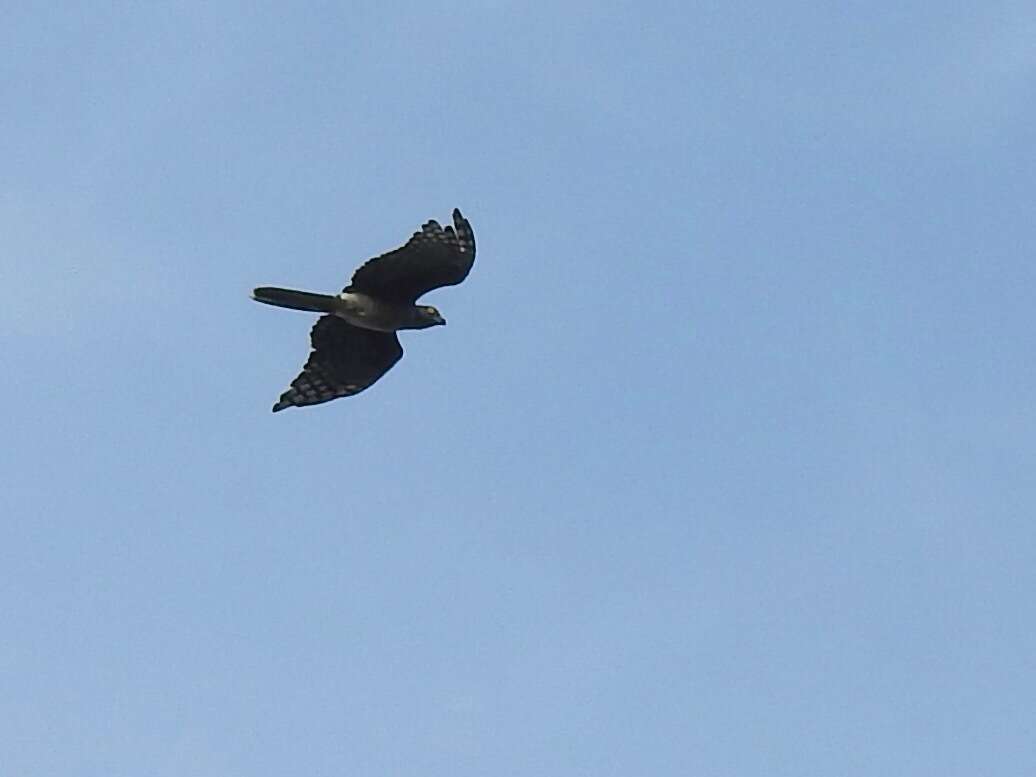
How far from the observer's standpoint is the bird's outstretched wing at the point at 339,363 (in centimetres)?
3575

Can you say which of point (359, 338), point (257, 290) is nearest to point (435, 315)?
point (359, 338)

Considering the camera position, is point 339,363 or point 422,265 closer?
point 422,265

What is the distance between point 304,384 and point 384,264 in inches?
98.3

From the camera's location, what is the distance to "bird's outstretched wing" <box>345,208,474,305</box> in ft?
113

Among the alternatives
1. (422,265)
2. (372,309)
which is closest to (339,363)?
(372,309)

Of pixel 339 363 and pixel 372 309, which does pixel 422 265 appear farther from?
pixel 339 363

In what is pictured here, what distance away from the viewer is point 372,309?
35.5m

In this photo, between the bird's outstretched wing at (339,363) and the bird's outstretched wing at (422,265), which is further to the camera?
the bird's outstretched wing at (339,363)

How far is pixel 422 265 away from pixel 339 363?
2.36 meters

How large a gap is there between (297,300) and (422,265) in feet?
6.75

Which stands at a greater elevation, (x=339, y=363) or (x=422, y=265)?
(x=422, y=265)

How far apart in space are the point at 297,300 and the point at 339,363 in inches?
65.6

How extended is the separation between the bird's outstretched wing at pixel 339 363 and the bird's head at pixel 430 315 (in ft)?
2.05

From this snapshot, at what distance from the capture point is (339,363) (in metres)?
36.0
